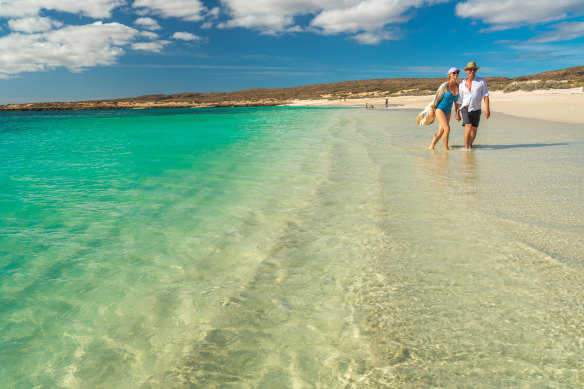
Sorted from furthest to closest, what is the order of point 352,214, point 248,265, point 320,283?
Answer: 1. point 352,214
2. point 248,265
3. point 320,283

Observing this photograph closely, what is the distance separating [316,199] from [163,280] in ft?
8.93

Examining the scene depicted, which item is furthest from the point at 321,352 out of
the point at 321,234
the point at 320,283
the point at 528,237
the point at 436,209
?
the point at 436,209

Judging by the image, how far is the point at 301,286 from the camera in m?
2.82

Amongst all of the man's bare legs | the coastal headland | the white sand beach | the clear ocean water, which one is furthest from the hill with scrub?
the clear ocean water

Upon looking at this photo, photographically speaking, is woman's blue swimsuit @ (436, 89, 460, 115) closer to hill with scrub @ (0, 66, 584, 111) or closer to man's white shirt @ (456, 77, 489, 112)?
man's white shirt @ (456, 77, 489, 112)

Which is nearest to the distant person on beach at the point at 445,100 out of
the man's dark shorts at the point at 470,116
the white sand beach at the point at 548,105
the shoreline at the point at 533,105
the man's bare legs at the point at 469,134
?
the man's dark shorts at the point at 470,116

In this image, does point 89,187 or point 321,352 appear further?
point 89,187

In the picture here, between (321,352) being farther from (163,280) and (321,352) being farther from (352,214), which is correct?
(352,214)

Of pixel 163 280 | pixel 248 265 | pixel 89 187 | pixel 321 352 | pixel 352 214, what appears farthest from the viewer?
pixel 89 187

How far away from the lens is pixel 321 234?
391 centimetres

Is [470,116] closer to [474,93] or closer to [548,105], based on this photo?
[474,93]

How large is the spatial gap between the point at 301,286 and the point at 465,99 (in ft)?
26.8

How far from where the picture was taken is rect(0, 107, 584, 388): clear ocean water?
6.48ft

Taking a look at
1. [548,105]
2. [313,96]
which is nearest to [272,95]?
[313,96]
